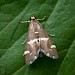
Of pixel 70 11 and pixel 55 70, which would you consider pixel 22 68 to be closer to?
pixel 55 70

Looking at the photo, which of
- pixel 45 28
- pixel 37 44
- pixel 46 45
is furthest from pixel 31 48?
pixel 45 28

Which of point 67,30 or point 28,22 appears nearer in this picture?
point 67,30

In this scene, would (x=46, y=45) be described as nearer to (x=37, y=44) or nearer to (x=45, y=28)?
(x=37, y=44)

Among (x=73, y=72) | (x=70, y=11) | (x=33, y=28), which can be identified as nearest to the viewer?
(x=73, y=72)

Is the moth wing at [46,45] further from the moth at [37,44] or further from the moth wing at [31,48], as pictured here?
the moth wing at [31,48]

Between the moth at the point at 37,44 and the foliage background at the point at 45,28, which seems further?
the moth at the point at 37,44

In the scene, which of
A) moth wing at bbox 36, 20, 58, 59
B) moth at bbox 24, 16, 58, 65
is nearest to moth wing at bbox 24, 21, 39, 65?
moth at bbox 24, 16, 58, 65

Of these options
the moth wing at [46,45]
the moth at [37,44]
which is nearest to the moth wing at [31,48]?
the moth at [37,44]

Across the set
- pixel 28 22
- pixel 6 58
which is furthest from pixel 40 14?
pixel 6 58
